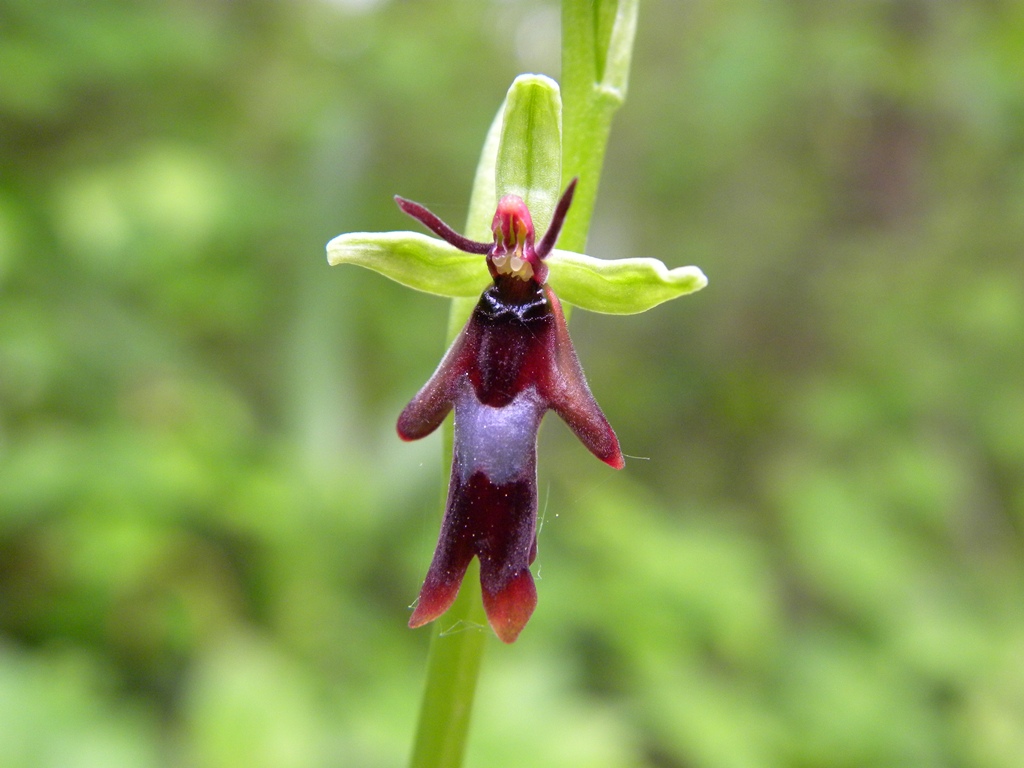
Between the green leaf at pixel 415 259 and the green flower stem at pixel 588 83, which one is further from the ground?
the green flower stem at pixel 588 83

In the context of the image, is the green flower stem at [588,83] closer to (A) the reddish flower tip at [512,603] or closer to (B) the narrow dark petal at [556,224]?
(B) the narrow dark petal at [556,224]

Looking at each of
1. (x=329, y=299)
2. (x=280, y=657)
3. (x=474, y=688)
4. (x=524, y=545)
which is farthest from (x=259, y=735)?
(x=329, y=299)

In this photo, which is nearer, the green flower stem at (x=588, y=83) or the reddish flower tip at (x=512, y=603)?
the reddish flower tip at (x=512, y=603)

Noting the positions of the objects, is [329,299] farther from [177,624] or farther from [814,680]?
[814,680]

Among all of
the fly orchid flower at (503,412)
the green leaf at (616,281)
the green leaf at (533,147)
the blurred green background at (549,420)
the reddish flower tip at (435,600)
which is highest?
the blurred green background at (549,420)

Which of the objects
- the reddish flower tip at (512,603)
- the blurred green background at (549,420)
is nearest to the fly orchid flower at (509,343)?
the reddish flower tip at (512,603)

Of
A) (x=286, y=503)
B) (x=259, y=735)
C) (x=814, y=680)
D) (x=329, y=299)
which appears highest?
(x=329, y=299)

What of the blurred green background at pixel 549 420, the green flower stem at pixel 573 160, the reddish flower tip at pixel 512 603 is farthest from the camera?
the blurred green background at pixel 549 420
